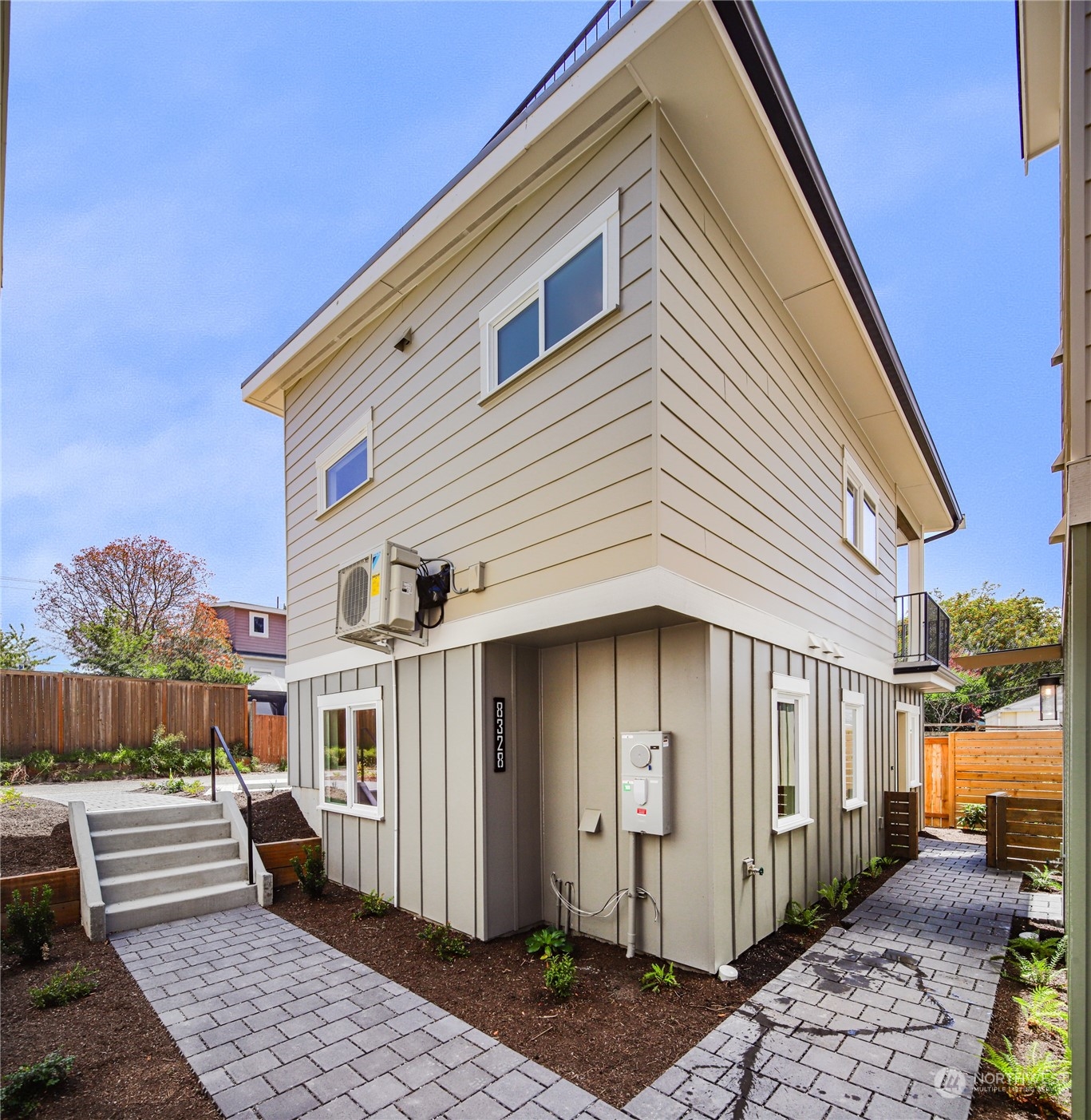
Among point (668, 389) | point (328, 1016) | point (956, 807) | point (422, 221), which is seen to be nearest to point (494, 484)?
point (668, 389)

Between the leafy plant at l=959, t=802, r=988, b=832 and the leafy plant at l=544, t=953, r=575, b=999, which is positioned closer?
the leafy plant at l=544, t=953, r=575, b=999

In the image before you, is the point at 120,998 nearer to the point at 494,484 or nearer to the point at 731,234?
the point at 494,484

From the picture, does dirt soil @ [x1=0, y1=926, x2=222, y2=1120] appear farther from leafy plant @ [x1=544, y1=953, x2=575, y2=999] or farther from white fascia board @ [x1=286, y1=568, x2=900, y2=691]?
white fascia board @ [x1=286, y1=568, x2=900, y2=691]

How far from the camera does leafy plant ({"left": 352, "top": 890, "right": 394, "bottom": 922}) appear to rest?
18.4ft

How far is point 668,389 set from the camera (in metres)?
4.12

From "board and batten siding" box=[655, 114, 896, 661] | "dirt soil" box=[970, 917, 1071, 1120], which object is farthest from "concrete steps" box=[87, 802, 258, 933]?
"dirt soil" box=[970, 917, 1071, 1120]

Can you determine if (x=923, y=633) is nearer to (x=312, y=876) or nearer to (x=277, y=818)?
(x=312, y=876)

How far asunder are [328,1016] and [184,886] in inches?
114

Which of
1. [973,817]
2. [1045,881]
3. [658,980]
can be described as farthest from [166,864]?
[973,817]

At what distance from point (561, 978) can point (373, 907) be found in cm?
237

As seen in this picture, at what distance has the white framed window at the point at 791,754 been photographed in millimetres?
5336

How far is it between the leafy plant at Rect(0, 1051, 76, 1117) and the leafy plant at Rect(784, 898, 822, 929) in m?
4.75

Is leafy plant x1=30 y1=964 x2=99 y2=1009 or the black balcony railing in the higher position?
the black balcony railing

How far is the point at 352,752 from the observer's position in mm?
6684
